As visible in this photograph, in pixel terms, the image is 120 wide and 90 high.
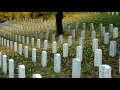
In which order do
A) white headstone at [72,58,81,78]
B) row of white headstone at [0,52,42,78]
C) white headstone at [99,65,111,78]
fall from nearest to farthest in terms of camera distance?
white headstone at [99,65,111,78]
white headstone at [72,58,81,78]
row of white headstone at [0,52,42,78]

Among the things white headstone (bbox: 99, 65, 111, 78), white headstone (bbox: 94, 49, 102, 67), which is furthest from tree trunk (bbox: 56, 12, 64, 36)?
white headstone (bbox: 99, 65, 111, 78)

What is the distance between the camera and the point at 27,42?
21141mm

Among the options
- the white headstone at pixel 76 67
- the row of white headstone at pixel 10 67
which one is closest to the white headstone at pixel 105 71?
the white headstone at pixel 76 67

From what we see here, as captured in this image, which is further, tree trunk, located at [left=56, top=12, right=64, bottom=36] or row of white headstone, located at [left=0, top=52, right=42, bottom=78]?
tree trunk, located at [left=56, top=12, right=64, bottom=36]

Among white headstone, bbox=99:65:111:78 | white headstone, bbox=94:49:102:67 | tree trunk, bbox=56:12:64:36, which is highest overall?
tree trunk, bbox=56:12:64:36

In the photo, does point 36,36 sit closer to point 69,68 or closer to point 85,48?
point 85,48

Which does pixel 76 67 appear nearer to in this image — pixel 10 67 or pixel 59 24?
pixel 10 67

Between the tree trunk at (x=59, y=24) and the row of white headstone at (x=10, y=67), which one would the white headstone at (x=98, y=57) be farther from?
the tree trunk at (x=59, y=24)

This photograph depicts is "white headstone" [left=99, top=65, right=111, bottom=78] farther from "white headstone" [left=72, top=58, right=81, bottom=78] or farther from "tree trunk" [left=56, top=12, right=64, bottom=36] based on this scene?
"tree trunk" [left=56, top=12, right=64, bottom=36]
